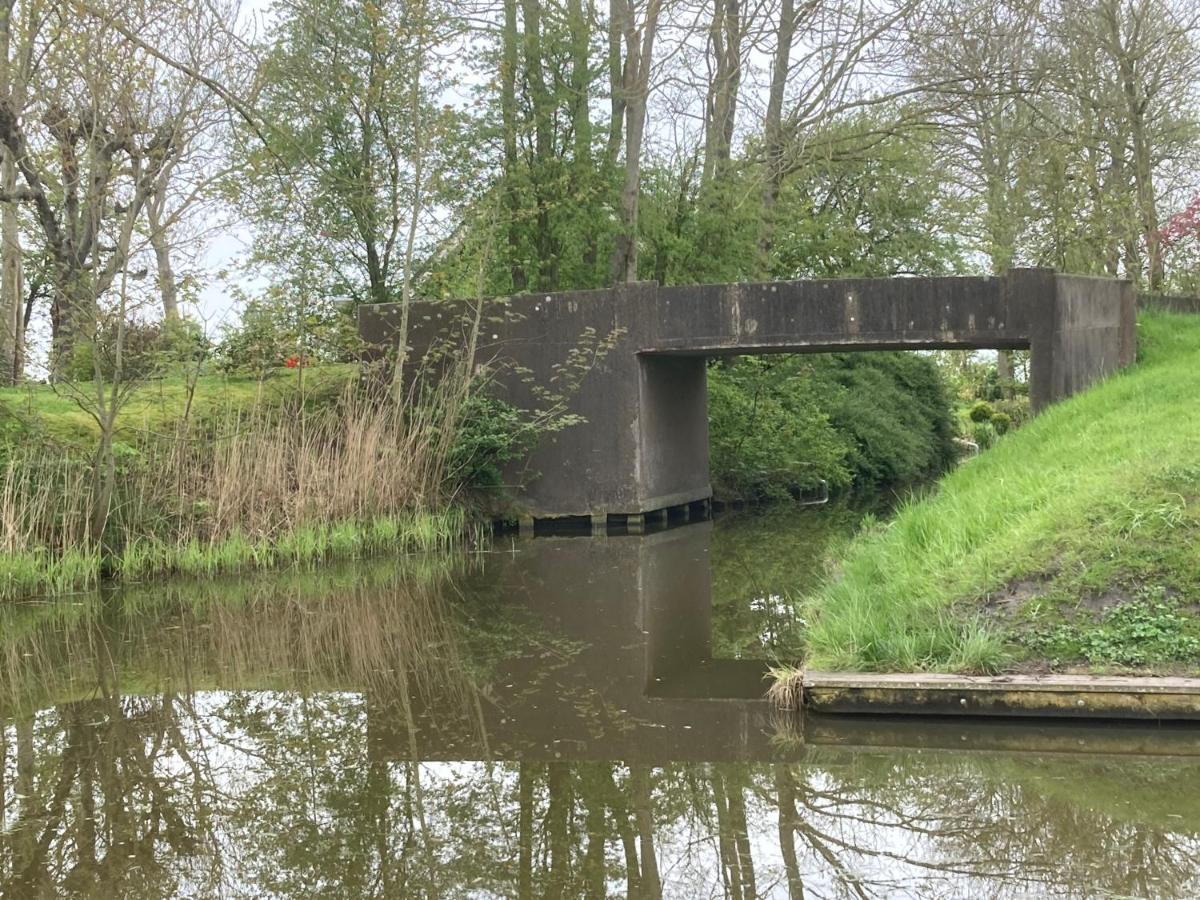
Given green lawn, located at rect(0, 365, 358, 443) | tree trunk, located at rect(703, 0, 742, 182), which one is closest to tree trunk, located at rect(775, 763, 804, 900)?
green lawn, located at rect(0, 365, 358, 443)

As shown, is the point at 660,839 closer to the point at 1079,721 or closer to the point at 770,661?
the point at 1079,721

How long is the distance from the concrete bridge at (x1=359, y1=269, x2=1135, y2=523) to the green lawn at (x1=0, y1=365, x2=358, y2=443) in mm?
1256

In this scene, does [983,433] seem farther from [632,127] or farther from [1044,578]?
[1044,578]

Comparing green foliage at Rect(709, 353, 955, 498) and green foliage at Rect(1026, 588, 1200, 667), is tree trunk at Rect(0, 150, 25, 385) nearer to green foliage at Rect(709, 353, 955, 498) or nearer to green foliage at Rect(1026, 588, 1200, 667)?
green foliage at Rect(709, 353, 955, 498)

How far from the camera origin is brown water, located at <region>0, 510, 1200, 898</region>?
401 cm

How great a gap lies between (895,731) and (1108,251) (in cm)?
1534

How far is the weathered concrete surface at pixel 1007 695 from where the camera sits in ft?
17.1

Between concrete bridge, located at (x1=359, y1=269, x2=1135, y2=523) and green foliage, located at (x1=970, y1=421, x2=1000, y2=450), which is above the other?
concrete bridge, located at (x1=359, y1=269, x2=1135, y2=523)

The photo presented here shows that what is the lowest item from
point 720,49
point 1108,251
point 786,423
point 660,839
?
point 660,839

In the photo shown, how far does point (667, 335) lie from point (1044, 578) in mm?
7510

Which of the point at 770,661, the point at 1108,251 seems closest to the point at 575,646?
the point at 770,661

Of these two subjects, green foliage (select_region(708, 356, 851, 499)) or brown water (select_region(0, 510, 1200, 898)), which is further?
green foliage (select_region(708, 356, 851, 499))

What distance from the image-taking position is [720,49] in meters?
17.8

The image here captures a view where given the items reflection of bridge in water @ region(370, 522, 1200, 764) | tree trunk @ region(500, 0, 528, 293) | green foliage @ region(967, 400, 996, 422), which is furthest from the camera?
green foliage @ region(967, 400, 996, 422)
